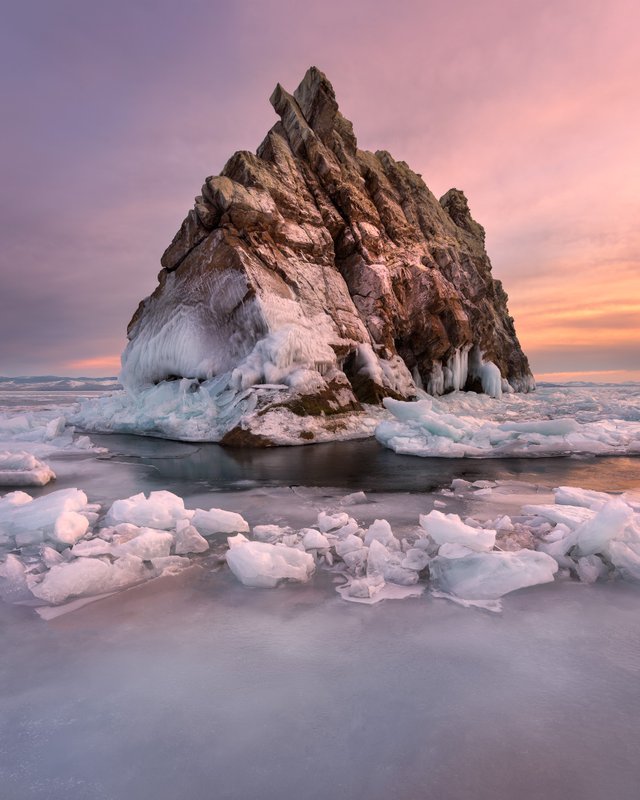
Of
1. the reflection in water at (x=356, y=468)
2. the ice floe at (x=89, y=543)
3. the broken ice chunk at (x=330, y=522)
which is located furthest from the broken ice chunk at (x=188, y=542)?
the reflection in water at (x=356, y=468)

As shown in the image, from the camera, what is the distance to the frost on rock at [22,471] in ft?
23.0

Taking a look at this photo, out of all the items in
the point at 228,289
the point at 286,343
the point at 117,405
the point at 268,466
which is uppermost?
the point at 228,289

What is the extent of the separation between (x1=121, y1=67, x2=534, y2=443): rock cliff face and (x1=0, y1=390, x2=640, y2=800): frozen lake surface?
9305mm

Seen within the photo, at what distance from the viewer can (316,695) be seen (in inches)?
74.0

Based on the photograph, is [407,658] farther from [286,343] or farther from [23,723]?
[286,343]

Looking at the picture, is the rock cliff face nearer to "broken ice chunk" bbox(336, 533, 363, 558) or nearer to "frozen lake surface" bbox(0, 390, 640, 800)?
"broken ice chunk" bbox(336, 533, 363, 558)

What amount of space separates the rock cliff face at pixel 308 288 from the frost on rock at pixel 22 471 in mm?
5252

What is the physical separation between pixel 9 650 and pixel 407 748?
2.07m

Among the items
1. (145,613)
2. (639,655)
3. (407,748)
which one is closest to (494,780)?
(407,748)

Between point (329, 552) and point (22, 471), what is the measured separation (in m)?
6.18

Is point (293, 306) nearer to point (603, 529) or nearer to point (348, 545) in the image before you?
point (348, 545)

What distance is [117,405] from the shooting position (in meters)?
16.5

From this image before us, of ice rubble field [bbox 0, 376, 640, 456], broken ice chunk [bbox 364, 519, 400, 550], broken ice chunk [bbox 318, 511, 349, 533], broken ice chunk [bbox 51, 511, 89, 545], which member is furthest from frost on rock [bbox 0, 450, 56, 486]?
broken ice chunk [bbox 364, 519, 400, 550]

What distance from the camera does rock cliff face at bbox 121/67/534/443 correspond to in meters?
14.1
